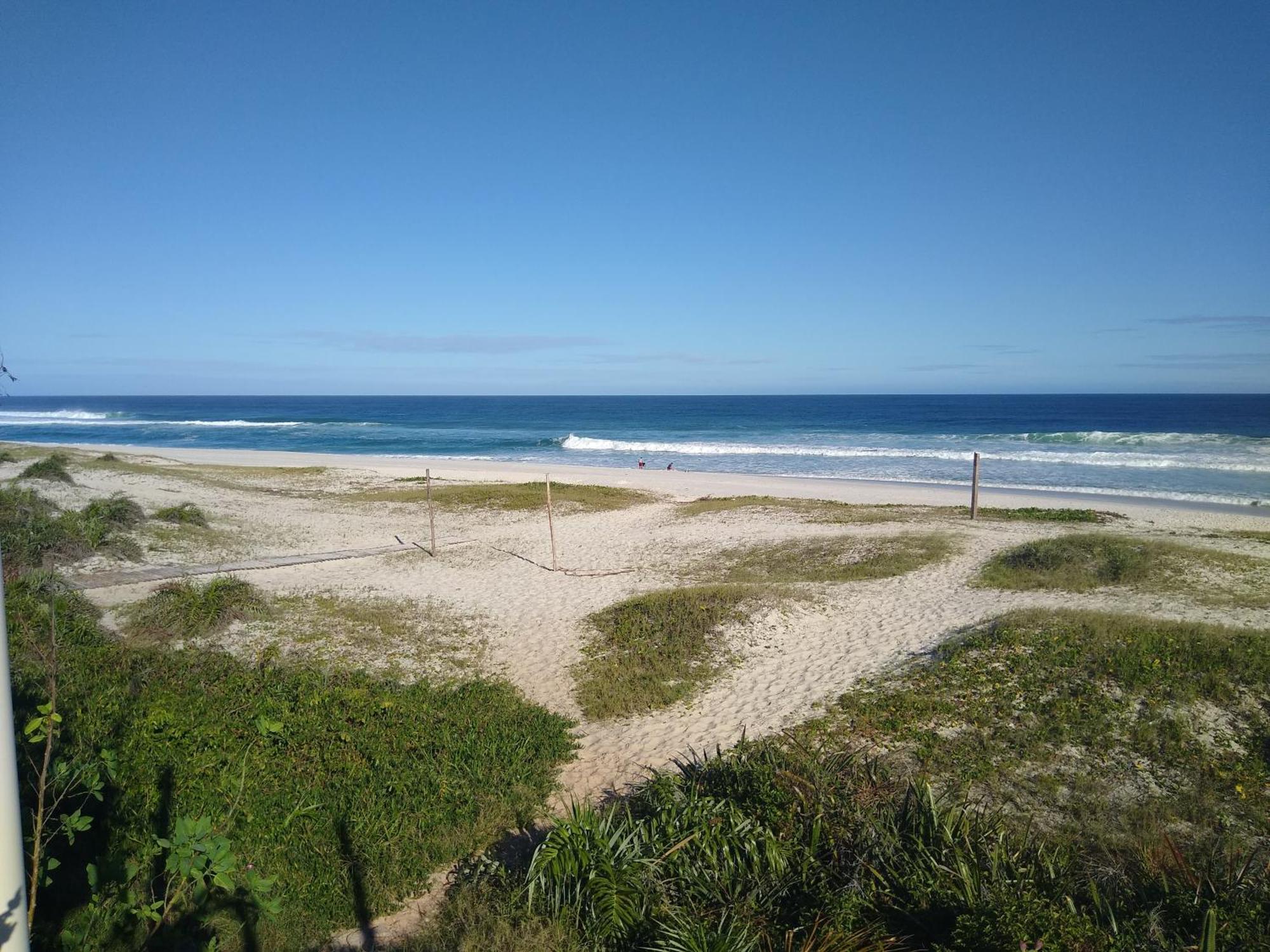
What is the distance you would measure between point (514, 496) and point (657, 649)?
1542 cm

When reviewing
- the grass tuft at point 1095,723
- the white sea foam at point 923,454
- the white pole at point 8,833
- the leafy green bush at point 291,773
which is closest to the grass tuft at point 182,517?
the leafy green bush at point 291,773

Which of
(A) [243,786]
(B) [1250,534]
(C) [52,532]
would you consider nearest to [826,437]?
(B) [1250,534]

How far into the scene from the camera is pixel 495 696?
8766 mm

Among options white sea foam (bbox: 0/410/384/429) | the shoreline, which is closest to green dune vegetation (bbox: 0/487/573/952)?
the shoreline

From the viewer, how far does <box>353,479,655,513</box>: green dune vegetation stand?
2423cm

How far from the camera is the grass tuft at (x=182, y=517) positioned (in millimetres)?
18688

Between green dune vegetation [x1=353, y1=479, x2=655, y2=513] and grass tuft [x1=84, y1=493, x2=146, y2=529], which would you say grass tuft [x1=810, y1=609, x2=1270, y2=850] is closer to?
green dune vegetation [x1=353, y1=479, x2=655, y2=513]

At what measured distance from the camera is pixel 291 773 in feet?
20.6

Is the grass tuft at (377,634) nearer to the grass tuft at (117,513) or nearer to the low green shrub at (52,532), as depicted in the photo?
the low green shrub at (52,532)

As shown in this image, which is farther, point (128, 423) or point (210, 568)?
point (128, 423)

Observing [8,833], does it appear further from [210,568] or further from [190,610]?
→ [210,568]

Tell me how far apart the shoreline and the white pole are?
26.2 m

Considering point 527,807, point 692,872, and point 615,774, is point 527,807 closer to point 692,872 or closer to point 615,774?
point 615,774

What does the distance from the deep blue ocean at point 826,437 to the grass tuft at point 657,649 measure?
23554 mm
